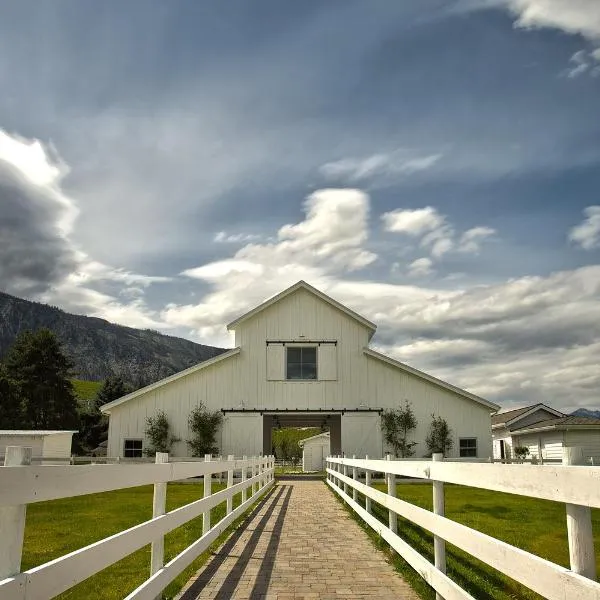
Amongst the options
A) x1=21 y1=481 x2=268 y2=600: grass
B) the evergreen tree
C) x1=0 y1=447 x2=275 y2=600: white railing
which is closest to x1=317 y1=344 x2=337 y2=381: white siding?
x1=21 y1=481 x2=268 y2=600: grass

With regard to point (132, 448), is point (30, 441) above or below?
above

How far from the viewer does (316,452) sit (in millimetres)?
53688

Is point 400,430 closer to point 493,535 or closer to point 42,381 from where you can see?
point 493,535

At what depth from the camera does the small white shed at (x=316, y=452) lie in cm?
5322

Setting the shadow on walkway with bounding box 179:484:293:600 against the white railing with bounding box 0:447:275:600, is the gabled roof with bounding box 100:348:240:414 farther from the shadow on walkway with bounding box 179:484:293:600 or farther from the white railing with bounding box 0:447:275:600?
the white railing with bounding box 0:447:275:600

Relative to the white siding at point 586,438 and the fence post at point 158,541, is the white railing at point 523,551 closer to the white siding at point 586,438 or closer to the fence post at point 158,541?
the fence post at point 158,541

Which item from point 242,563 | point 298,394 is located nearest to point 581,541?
point 242,563

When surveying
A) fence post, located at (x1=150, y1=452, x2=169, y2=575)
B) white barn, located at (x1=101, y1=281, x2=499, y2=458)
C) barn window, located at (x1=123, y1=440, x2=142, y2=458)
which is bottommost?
fence post, located at (x1=150, y1=452, x2=169, y2=575)

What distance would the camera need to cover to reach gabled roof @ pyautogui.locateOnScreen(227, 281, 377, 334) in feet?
98.9

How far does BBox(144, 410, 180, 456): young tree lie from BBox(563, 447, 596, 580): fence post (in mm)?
27033

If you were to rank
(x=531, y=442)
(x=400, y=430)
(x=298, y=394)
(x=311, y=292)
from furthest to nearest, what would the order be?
(x=531, y=442) → (x=311, y=292) → (x=298, y=394) → (x=400, y=430)

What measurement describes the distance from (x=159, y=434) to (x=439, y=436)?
40.3ft

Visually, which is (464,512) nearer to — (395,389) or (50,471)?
(50,471)

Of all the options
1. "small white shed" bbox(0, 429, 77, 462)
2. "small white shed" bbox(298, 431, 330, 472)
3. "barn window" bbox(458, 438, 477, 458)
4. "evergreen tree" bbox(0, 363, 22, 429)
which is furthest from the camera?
"evergreen tree" bbox(0, 363, 22, 429)
